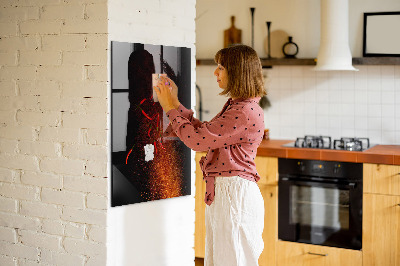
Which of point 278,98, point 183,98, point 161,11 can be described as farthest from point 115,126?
point 278,98

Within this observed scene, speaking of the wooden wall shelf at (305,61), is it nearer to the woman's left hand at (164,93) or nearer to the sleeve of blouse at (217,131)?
the woman's left hand at (164,93)

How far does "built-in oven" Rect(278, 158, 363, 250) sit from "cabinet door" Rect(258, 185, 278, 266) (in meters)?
0.04

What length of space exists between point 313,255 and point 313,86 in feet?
4.41

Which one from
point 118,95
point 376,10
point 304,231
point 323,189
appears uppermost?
point 376,10

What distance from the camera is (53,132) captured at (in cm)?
291

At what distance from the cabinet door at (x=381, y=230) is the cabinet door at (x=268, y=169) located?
639 millimetres

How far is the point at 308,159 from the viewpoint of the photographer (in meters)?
3.99

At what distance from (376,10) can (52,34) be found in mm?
2569

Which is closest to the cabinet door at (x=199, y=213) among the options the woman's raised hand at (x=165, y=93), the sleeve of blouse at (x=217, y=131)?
the woman's raised hand at (x=165, y=93)

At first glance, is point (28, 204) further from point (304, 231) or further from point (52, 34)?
point (304, 231)

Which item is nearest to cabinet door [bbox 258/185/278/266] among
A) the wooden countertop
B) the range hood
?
the wooden countertop

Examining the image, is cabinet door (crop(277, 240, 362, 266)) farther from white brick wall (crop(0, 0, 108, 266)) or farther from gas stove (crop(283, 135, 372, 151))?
white brick wall (crop(0, 0, 108, 266))

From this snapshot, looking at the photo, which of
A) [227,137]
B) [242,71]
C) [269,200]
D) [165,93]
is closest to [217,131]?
[227,137]

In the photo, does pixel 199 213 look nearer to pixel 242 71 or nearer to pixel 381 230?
pixel 381 230
